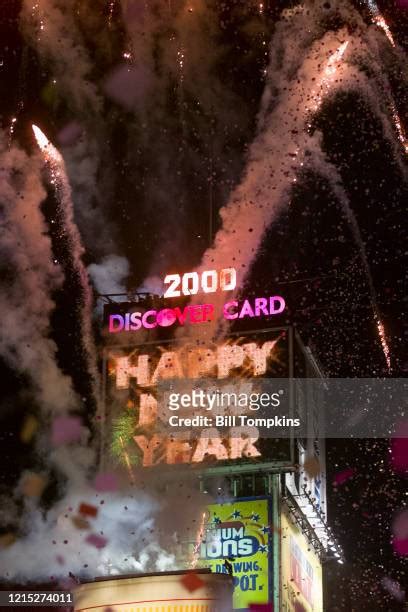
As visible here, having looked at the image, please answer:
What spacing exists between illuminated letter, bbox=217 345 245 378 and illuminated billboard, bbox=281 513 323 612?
503 cm

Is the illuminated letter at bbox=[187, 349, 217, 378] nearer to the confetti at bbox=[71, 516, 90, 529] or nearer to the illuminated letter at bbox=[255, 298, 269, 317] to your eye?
the illuminated letter at bbox=[255, 298, 269, 317]

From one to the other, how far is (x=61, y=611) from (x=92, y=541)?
18.2ft

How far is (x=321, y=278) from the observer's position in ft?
105

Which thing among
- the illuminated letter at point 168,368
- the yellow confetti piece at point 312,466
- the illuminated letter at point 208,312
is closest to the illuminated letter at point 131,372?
the illuminated letter at point 168,368

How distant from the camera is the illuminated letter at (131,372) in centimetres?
3400

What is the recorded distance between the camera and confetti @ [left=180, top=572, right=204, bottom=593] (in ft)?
76.0

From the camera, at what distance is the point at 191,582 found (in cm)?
2319

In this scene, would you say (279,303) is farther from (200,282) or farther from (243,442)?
(243,442)

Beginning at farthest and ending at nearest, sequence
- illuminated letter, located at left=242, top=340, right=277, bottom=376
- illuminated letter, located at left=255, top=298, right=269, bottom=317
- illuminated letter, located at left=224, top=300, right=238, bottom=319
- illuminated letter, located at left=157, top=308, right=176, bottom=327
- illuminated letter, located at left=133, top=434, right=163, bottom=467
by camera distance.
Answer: illuminated letter, located at left=157, top=308, right=176, bottom=327
illuminated letter, located at left=224, top=300, right=238, bottom=319
illuminated letter, located at left=133, top=434, right=163, bottom=467
illuminated letter, located at left=255, top=298, right=269, bottom=317
illuminated letter, located at left=242, top=340, right=277, bottom=376

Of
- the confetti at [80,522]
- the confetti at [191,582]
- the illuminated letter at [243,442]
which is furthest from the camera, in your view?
the confetti at [80,522]

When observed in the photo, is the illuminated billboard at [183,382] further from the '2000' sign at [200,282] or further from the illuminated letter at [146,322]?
the '2000' sign at [200,282]

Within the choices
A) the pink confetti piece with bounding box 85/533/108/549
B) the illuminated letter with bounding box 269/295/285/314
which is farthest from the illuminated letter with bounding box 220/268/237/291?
the pink confetti piece with bounding box 85/533/108/549

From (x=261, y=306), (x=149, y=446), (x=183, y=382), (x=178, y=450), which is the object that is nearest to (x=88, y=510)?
(x=149, y=446)

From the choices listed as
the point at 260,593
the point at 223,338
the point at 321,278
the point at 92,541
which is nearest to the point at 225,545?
the point at 260,593
